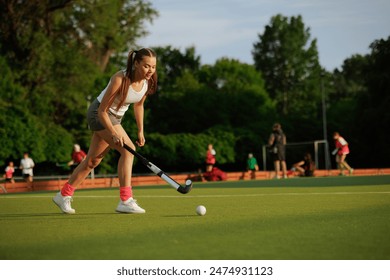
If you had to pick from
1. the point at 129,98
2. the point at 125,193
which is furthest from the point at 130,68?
the point at 125,193

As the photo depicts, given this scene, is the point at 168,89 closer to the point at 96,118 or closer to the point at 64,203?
the point at 64,203

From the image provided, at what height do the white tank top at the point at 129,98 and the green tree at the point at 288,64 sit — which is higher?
the green tree at the point at 288,64

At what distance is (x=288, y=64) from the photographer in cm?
8962

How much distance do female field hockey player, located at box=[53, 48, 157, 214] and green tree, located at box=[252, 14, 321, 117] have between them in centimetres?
8071

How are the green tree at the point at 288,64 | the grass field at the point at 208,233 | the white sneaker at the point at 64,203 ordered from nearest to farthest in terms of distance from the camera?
the grass field at the point at 208,233, the white sneaker at the point at 64,203, the green tree at the point at 288,64

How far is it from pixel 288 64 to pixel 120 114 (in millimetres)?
81685

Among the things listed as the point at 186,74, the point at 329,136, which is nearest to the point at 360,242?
the point at 329,136

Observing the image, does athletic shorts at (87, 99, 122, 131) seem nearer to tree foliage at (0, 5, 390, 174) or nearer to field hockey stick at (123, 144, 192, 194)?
field hockey stick at (123, 144, 192, 194)

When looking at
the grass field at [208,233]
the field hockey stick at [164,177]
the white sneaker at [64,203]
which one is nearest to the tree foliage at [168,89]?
the white sneaker at [64,203]

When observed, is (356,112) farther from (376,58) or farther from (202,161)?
(202,161)

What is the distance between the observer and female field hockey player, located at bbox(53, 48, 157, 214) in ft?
29.2

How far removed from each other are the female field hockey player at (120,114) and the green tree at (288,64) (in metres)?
80.7

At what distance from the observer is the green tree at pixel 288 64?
294 ft

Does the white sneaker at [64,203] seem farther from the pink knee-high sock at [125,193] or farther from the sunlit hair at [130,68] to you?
the sunlit hair at [130,68]
